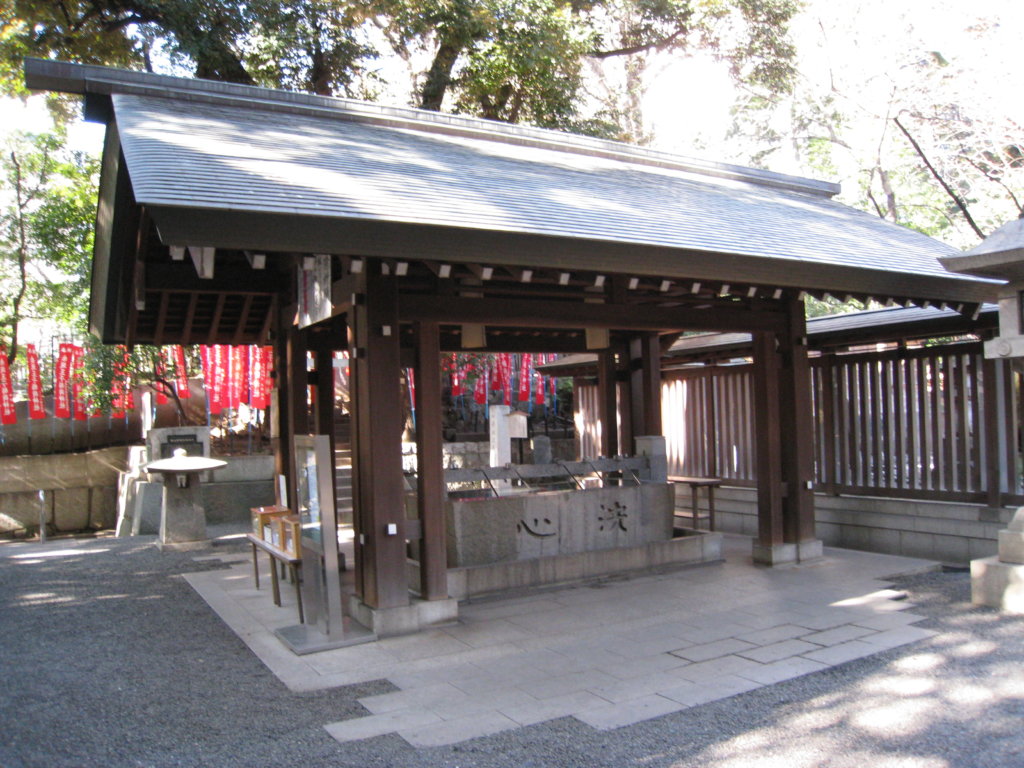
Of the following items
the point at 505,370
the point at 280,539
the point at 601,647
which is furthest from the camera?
the point at 505,370

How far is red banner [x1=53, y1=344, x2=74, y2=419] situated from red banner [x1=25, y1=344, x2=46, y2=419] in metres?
0.42

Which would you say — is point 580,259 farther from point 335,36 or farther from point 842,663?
point 335,36

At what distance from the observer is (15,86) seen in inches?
656

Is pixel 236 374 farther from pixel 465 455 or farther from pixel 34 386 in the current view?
pixel 465 455

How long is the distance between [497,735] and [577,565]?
11.8 feet

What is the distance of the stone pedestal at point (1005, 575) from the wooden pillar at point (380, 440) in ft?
16.2

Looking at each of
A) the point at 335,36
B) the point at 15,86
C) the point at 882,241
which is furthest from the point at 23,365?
the point at 882,241

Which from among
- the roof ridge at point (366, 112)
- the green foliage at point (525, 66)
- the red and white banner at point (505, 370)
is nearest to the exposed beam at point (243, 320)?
the roof ridge at point (366, 112)

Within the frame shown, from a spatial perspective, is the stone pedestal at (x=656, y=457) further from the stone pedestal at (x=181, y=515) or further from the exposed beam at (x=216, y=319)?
the stone pedestal at (x=181, y=515)

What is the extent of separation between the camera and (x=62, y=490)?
17.0m

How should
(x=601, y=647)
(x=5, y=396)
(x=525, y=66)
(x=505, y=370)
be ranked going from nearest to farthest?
(x=601, y=647) → (x=525, y=66) → (x=5, y=396) → (x=505, y=370)

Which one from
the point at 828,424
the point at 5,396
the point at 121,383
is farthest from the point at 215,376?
the point at 828,424

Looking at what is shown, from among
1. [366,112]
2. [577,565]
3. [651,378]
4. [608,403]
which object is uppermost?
[366,112]

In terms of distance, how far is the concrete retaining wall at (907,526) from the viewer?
26.7ft
